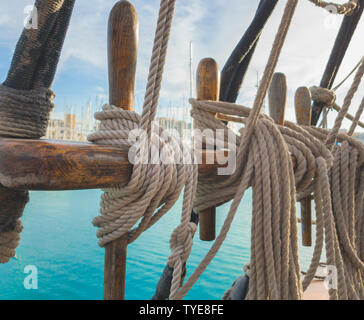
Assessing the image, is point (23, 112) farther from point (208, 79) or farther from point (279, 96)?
point (279, 96)

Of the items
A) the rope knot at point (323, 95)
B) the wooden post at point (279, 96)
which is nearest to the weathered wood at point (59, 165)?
the wooden post at point (279, 96)

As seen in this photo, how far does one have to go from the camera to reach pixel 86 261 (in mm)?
5824

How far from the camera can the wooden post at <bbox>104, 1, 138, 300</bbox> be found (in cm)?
63

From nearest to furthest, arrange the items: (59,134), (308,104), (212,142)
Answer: (212,142), (308,104), (59,134)

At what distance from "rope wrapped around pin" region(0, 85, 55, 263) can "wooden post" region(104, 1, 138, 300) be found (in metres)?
0.26

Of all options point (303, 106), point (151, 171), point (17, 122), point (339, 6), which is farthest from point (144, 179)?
point (339, 6)

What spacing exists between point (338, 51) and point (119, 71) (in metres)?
1.93

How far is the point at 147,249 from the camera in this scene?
6.62 meters

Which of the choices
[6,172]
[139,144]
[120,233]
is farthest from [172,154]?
[6,172]

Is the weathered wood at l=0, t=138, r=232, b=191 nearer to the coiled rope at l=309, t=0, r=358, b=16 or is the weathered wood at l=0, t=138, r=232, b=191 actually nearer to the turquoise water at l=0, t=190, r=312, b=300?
the coiled rope at l=309, t=0, r=358, b=16

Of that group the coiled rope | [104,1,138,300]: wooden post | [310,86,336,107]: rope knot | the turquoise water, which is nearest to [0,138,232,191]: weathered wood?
[104,1,138,300]: wooden post

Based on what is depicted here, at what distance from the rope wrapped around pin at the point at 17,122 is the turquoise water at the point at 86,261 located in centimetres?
423
